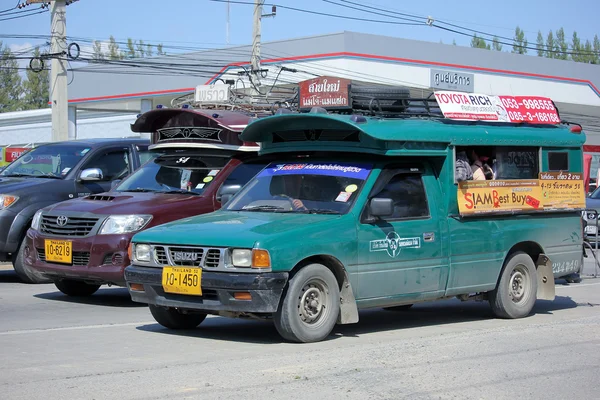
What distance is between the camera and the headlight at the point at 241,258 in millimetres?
7746

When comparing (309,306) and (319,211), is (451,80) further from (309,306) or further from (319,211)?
(309,306)

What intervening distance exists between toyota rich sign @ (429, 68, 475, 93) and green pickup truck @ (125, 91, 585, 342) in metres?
25.1

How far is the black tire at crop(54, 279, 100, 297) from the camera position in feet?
38.6

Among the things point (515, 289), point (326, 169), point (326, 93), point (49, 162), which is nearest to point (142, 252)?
point (326, 169)

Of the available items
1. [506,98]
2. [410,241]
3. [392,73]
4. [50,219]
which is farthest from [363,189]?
[392,73]

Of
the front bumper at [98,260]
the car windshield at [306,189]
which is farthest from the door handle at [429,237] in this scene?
the front bumper at [98,260]

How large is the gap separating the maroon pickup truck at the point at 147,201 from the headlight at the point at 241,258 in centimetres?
221

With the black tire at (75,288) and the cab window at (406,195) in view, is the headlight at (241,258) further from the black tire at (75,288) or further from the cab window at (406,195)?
the black tire at (75,288)

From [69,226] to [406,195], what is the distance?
4352 mm

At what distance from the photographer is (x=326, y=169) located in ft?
29.1

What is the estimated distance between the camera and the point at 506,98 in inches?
411

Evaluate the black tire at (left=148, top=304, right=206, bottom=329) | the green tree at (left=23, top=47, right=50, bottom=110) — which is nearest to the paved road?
the black tire at (left=148, top=304, right=206, bottom=329)

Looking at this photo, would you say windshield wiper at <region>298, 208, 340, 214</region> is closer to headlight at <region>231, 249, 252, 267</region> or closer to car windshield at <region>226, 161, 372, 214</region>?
car windshield at <region>226, 161, 372, 214</region>

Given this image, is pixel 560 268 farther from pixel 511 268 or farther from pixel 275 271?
pixel 275 271
